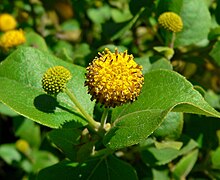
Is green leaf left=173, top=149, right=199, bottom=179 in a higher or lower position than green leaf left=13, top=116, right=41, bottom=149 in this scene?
higher

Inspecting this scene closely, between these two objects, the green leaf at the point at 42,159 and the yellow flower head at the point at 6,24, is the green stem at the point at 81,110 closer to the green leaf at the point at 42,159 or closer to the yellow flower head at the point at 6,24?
the green leaf at the point at 42,159

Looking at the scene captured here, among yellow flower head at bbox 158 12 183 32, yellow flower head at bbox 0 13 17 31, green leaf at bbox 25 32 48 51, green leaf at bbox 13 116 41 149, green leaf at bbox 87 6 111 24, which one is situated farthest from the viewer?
green leaf at bbox 87 6 111 24

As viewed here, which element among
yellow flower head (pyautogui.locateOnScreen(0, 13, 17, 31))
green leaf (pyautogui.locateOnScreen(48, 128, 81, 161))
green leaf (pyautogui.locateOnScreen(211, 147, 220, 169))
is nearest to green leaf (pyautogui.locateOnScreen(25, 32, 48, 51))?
yellow flower head (pyautogui.locateOnScreen(0, 13, 17, 31))

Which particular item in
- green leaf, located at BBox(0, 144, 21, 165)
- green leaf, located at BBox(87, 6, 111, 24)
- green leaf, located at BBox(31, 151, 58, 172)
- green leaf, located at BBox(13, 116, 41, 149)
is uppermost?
green leaf, located at BBox(87, 6, 111, 24)

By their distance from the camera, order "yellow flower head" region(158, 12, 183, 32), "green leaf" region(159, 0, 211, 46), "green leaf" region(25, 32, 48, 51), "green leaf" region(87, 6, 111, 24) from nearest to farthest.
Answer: "yellow flower head" region(158, 12, 183, 32) → "green leaf" region(159, 0, 211, 46) → "green leaf" region(25, 32, 48, 51) → "green leaf" region(87, 6, 111, 24)

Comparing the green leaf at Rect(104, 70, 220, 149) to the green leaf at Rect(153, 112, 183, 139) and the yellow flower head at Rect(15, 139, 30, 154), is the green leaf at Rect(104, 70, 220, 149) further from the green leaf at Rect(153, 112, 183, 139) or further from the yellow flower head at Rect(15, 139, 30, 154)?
the yellow flower head at Rect(15, 139, 30, 154)

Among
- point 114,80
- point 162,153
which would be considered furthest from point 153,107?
point 162,153
